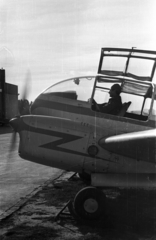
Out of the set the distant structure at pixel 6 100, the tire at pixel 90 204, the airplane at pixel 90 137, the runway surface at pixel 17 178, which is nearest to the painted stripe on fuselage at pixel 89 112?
the airplane at pixel 90 137

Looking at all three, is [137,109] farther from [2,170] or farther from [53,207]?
[2,170]

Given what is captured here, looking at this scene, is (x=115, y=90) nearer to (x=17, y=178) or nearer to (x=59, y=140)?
(x=59, y=140)

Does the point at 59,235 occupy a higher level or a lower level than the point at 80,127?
lower

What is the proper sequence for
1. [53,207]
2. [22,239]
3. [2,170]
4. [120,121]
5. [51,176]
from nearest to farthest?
[22,239] < [120,121] < [53,207] < [51,176] < [2,170]

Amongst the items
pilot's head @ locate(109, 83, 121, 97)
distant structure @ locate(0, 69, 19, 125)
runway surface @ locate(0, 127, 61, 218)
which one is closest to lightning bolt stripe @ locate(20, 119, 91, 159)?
pilot's head @ locate(109, 83, 121, 97)

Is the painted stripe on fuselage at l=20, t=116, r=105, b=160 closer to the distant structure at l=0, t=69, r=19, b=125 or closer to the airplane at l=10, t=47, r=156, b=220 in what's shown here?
the airplane at l=10, t=47, r=156, b=220

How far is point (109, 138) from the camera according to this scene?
594 centimetres

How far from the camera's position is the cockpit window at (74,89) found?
6.48 m

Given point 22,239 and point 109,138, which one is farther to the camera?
point 109,138

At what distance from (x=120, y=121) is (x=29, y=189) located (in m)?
3.15

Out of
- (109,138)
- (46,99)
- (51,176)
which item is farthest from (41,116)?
(51,176)

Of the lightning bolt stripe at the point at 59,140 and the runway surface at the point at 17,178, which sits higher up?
the lightning bolt stripe at the point at 59,140

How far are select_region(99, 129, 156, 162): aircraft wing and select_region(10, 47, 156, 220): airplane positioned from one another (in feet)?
0.06

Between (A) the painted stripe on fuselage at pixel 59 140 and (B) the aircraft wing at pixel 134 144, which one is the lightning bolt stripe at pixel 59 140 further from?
(B) the aircraft wing at pixel 134 144
